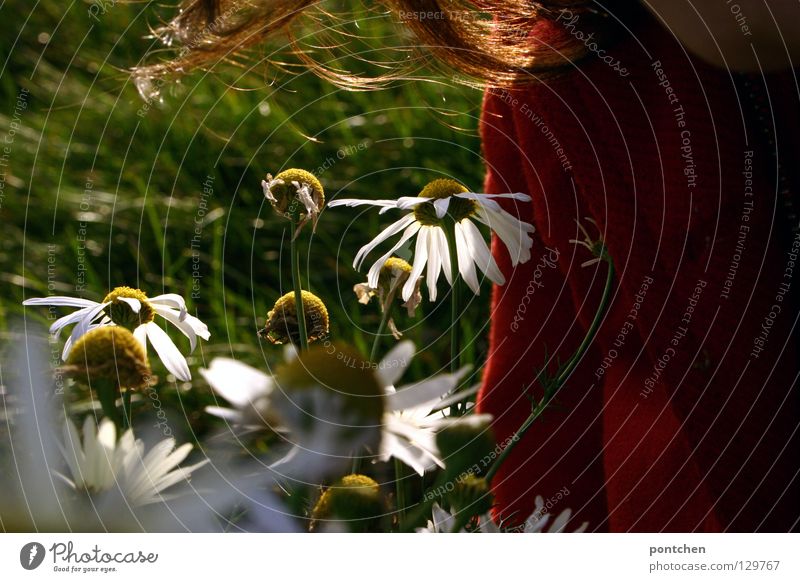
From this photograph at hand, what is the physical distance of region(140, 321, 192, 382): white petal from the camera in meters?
0.28

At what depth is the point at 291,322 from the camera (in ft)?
0.94

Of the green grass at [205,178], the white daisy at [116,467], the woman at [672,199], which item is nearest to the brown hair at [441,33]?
the woman at [672,199]

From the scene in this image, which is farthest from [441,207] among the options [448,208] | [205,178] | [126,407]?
[205,178]

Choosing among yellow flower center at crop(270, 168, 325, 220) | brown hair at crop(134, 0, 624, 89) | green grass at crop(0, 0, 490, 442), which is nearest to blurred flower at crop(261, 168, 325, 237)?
yellow flower center at crop(270, 168, 325, 220)

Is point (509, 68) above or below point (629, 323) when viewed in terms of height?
above

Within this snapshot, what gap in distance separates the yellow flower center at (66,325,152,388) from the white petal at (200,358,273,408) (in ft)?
0.07

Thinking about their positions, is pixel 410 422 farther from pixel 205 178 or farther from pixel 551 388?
pixel 205 178

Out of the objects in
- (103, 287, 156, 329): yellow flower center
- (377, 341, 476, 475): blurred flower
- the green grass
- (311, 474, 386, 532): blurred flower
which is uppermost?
(103, 287, 156, 329): yellow flower center

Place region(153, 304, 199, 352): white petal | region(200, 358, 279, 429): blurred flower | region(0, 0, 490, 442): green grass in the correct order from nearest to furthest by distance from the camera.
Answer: region(200, 358, 279, 429): blurred flower
region(153, 304, 199, 352): white petal
region(0, 0, 490, 442): green grass

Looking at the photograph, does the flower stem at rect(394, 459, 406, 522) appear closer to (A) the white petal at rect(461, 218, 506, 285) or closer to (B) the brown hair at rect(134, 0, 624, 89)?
(A) the white petal at rect(461, 218, 506, 285)

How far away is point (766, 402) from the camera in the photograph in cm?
44

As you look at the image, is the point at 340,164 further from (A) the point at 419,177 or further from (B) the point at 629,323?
(B) the point at 629,323
